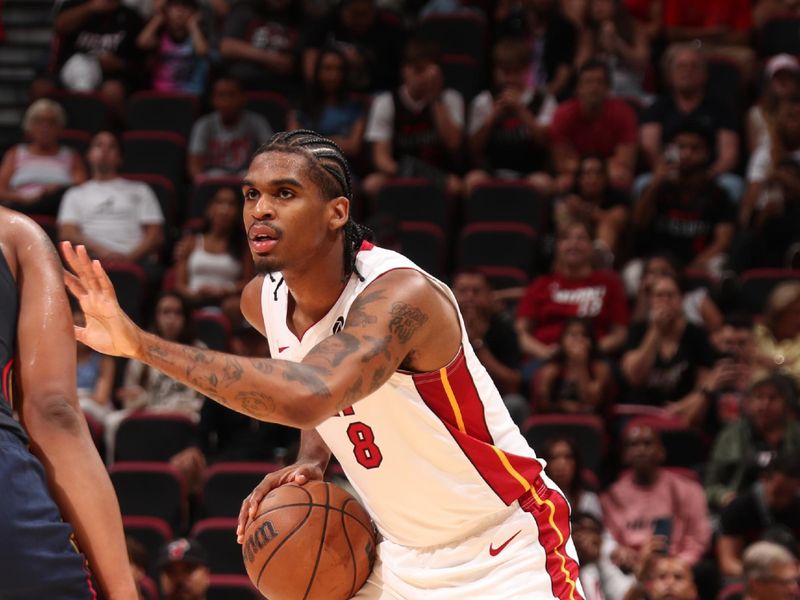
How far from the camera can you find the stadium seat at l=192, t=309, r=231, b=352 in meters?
9.44

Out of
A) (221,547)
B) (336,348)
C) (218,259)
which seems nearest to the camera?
(336,348)

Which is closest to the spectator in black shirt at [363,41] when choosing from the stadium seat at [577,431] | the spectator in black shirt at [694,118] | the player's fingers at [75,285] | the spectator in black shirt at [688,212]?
the spectator in black shirt at [694,118]

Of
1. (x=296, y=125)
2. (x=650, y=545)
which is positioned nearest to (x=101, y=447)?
(x=296, y=125)

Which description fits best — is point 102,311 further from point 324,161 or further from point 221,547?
point 221,547

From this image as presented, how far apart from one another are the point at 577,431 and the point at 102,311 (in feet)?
17.7

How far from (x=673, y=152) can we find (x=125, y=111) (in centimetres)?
462

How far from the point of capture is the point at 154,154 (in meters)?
11.3

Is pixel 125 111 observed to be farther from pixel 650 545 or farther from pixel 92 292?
pixel 92 292

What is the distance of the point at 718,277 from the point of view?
9375 millimetres

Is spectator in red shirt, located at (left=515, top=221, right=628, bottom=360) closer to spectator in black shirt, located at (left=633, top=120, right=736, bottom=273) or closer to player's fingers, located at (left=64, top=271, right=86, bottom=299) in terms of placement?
spectator in black shirt, located at (left=633, top=120, right=736, bottom=273)

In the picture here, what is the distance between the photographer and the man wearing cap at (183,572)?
722 centimetres

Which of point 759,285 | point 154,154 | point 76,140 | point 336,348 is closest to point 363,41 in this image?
point 154,154

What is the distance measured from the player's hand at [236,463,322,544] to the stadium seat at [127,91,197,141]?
7.63 metres

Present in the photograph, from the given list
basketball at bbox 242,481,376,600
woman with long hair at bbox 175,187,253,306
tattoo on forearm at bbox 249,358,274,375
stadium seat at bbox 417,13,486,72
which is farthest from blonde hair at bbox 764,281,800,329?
tattoo on forearm at bbox 249,358,274,375
